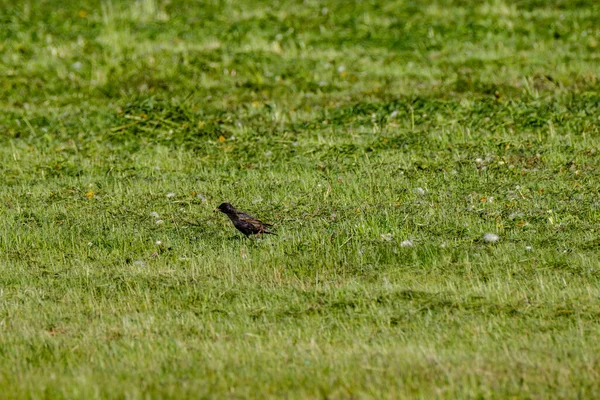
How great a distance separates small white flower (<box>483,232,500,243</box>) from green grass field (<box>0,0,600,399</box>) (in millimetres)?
42

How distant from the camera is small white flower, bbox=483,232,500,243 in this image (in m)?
8.36

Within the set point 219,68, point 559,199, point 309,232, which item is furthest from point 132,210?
point 219,68

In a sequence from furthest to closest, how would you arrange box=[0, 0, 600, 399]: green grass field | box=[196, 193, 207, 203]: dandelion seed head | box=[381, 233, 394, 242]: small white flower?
box=[196, 193, 207, 203]: dandelion seed head → box=[381, 233, 394, 242]: small white flower → box=[0, 0, 600, 399]: green grass field

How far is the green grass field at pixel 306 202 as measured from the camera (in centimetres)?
585

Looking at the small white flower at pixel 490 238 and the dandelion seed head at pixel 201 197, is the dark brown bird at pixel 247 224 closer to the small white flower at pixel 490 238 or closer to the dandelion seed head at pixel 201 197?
the dandelion seed head at pixel 201 197

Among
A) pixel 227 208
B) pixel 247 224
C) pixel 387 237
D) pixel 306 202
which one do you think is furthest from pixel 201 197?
pixel 387 237

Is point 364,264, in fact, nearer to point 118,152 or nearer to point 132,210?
point 132,210

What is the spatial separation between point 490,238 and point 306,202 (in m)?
2.32

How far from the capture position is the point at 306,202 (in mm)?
10086

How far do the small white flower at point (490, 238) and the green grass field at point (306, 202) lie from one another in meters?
0.04

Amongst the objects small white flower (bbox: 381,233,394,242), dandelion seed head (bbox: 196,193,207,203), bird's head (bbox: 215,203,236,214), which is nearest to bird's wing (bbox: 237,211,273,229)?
bird's head (bbox: 215,203,236,214)

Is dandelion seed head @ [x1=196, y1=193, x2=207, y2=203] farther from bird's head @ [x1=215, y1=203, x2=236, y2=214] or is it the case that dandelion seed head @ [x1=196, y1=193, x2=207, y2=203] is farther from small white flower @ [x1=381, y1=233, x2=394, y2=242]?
small white flower @ [x1=381, y1=233, x2=394, y2=242]

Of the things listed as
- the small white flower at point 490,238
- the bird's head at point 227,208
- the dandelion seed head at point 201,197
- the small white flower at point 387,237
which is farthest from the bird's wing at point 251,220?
the small white flower at point 490,238

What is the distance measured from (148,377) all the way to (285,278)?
7.64 ft
